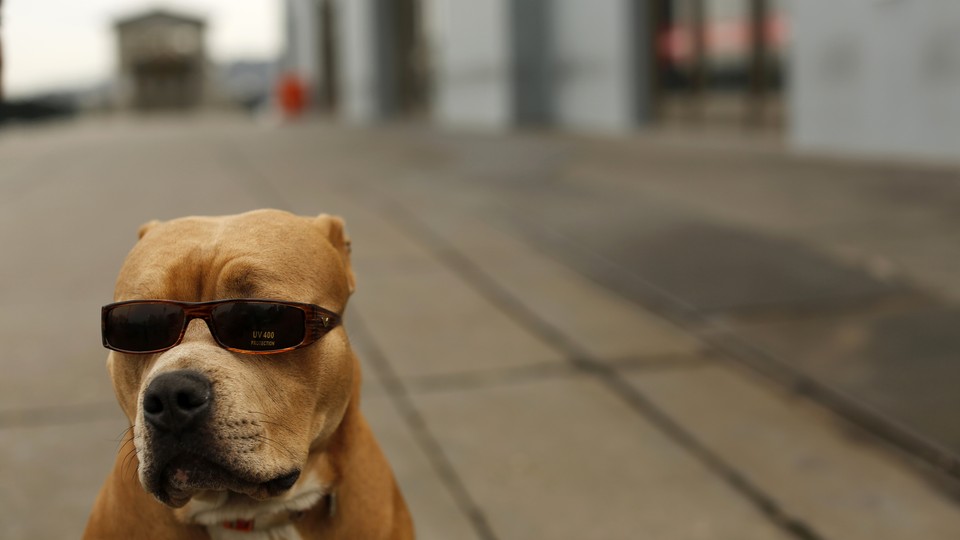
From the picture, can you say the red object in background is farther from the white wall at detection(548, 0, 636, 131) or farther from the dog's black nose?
the dog's black nose

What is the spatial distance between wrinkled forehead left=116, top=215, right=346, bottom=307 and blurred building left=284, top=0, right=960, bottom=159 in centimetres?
824

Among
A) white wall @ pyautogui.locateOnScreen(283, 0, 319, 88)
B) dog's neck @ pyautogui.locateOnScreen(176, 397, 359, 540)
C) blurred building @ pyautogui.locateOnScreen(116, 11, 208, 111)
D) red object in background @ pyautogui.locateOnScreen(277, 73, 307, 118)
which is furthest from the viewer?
blurred building @ pyautogui.locateOnScreen(116, 11, 208, 111)

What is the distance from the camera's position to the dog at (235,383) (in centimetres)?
139

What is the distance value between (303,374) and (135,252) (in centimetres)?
33

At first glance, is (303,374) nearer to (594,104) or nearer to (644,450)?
(644,450)

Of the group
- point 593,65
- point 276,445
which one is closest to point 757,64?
point 593,65

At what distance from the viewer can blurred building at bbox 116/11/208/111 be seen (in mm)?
50469

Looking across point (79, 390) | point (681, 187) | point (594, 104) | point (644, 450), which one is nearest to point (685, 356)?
point (644, 450)

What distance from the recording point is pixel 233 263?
1466 millimetres

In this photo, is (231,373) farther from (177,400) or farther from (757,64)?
(757,64)

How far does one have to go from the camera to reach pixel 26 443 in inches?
139

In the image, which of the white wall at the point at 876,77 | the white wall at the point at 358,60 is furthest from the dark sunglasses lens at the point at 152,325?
the white wall at the point at 358,60

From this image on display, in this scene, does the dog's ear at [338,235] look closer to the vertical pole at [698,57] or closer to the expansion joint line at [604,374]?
the expansion joint line at [604,374]

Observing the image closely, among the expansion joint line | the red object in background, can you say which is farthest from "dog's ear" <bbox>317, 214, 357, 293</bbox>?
the red object in background
